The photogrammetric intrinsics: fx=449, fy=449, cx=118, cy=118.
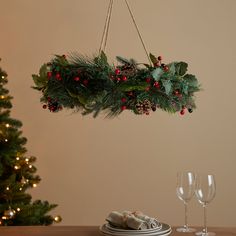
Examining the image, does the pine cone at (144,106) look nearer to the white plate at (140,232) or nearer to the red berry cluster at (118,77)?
the red berry cluster at (118,77)

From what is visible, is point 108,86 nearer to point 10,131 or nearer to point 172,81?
point 172,81

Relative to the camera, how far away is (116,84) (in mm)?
1328

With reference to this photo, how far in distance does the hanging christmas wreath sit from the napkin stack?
38cm

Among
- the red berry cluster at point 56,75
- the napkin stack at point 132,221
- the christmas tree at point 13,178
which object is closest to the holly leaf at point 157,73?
the red berry cluster at point 56,75

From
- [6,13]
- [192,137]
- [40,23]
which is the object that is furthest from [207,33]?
[6,13]

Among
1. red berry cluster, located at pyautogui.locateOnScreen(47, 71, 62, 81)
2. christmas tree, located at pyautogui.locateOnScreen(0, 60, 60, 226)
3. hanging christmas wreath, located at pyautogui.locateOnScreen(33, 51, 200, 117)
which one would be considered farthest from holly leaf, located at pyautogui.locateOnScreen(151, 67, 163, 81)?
christmas tree, located at pyautogui.locateOnScreen(0, 60, 60, 226)

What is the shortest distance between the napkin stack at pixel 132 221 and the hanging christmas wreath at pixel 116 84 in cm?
38

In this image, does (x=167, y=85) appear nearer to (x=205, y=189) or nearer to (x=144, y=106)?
(x=144, y=106)

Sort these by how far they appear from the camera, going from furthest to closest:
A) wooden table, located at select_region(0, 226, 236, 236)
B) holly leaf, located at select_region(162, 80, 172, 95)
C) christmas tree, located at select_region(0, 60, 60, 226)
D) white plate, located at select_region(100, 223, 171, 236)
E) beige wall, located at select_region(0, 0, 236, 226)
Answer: beige wall, located at select_region(0, 0, 236, 226), christmas tree, located at select_region(0, 60, 60, 226), wooden table, located at select_region(0, 226, 236, 236), white plate, located at select_region(100, 223, 171, 236), holly leaf, located at select_region(162, 80, 172, 95)

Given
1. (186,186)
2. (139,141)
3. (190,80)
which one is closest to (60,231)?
(186,186)

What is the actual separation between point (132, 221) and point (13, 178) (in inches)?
53.8

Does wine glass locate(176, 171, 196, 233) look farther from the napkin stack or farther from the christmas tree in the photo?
the christmas tree

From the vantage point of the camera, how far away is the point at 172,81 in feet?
4.44

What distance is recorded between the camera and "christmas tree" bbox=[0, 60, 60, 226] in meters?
2.71
